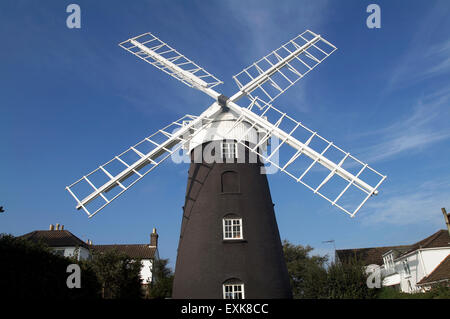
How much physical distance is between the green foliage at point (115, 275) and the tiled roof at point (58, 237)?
13.0 m

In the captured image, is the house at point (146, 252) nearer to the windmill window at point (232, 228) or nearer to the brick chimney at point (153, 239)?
the brick chimney at point (153, 239)

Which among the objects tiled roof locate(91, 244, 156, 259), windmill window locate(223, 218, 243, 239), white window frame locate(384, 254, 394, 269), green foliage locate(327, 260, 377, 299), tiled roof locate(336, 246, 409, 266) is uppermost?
tiled roof locate(91, 244, 156, 259)

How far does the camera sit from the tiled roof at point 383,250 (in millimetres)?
30453

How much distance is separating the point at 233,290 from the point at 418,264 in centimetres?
2553

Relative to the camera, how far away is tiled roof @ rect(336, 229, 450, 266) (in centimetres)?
3045

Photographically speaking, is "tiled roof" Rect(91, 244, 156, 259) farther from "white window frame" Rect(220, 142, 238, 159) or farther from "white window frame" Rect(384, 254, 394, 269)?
"white window frame" Rect(220, 142, 238, 159)

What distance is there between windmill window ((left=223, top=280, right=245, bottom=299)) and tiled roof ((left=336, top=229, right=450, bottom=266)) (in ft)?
70.2

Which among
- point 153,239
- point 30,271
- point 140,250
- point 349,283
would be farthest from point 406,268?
point 30,271

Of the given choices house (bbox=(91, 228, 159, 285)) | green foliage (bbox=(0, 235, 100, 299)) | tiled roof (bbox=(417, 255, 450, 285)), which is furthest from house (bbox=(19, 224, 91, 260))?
tiled roof (bbox=(417, 255, 450, 285))

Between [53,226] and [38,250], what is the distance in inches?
1082
